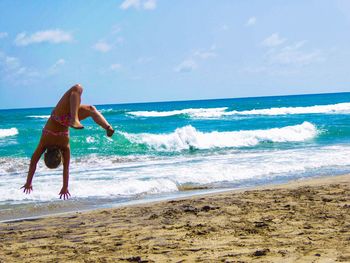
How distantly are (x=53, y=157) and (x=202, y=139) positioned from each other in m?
20.9

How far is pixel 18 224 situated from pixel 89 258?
2.93m

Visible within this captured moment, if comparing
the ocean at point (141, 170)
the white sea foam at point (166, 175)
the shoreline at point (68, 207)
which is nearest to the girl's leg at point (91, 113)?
the shoreline at point (68, 207)

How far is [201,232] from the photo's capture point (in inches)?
273

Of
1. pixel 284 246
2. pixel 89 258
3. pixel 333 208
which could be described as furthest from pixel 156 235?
pixel 333 208

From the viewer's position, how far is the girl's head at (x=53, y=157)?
5961mm

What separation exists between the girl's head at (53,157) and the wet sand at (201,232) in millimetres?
1096

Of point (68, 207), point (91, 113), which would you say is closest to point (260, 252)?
point (91, 113)

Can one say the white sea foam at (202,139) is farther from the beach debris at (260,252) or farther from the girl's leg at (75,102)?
A: the girl's leg at (75,102)

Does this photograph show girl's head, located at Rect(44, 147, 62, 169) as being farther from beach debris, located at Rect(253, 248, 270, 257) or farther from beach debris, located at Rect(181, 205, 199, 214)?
beach debris, located at Rect(181, 205, 199, 214)

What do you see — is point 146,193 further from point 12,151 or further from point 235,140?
point 235,140

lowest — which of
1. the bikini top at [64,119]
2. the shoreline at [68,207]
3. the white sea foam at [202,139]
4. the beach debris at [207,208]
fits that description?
the shoreline at [68,207]

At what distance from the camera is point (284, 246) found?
5.93 meters

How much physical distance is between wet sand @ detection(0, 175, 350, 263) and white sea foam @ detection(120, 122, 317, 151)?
1618 cm

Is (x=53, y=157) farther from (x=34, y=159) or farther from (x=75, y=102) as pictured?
(x=75, y=102)
